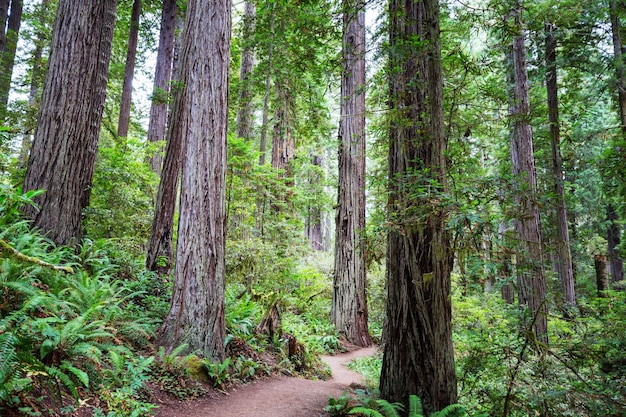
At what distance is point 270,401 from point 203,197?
2.99 m


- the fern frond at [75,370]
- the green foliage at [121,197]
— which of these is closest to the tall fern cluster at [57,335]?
the fern frond at [75,370]

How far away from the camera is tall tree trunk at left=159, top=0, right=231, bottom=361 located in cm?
520

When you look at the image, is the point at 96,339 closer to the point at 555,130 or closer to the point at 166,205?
the point at 166,205

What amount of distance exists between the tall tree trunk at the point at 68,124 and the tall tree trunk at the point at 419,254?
5.10m

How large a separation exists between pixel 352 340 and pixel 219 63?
7437 mm

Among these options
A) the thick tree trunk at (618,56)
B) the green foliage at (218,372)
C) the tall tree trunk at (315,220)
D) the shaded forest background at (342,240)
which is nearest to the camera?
the shaded forest background at (342,240)

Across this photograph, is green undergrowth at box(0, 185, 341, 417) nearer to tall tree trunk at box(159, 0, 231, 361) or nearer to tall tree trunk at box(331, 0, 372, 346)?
tall tree trunk at box(159, 0, 231, 361)

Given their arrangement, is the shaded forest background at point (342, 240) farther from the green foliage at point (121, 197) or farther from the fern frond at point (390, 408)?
the fern frond at point (390, 408)

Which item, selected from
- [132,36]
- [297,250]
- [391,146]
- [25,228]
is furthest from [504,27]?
[132,36]

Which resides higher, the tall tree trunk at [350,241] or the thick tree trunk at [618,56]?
the thick tree trunk at [618,56]

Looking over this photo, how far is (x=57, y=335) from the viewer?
3330 mm

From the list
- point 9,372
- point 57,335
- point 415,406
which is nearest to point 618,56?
point 415,406

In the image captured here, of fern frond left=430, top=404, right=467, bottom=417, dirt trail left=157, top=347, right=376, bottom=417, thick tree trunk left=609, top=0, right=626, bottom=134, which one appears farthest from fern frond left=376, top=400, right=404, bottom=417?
thick tree trunk left=609, top=0, right=626, bottom=134

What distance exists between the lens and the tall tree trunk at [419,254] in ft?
13.6
